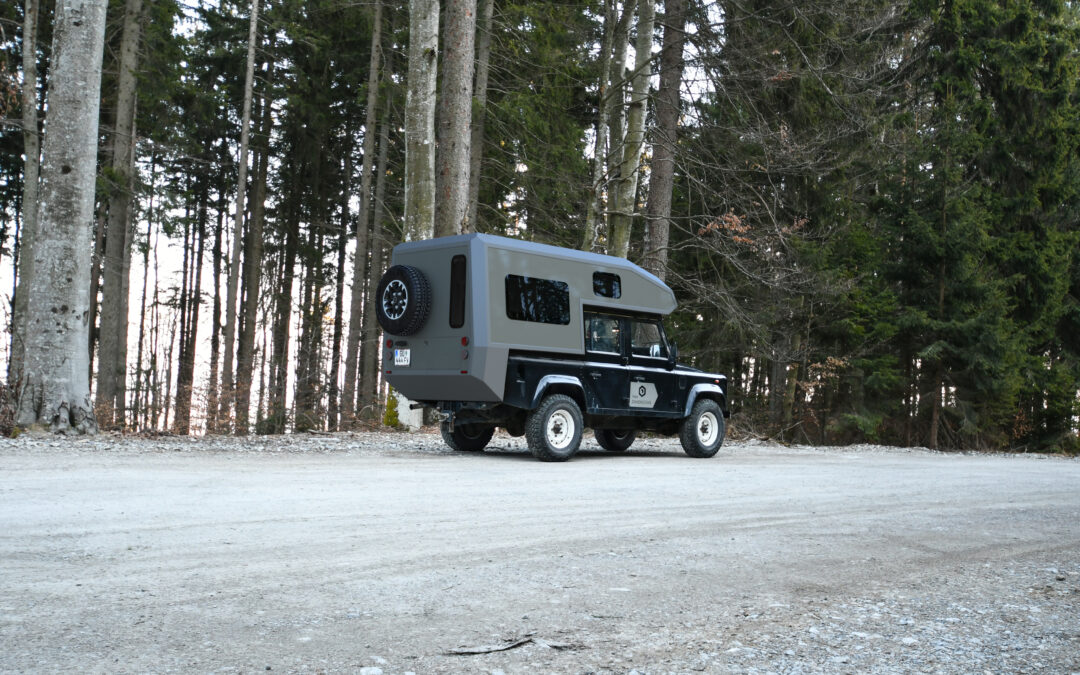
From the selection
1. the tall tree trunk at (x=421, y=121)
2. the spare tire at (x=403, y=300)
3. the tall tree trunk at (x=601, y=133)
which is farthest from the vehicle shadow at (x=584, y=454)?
the tall tree trunk at (x=601, y=133)

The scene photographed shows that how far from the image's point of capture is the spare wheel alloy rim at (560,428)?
463 inches

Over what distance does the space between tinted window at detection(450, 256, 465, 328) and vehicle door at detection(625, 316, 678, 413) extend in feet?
8.98

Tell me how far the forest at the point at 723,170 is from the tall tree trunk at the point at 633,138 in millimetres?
82

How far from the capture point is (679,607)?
4.14m

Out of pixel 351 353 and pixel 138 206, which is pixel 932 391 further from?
pixel 138 206

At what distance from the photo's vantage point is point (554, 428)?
11828 mm

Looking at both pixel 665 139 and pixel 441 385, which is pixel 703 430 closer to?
pixel 441 385

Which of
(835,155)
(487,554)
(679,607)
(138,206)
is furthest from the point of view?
(138,206)

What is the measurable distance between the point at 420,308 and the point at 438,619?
26.3 feet

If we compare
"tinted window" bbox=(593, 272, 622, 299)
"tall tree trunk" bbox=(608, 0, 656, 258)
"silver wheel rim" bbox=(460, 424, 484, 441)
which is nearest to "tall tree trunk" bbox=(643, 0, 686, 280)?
"tall tree trunk" bbox=(608, 0, 656, 258)


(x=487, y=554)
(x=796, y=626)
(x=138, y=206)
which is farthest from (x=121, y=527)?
(x=138, y=206)

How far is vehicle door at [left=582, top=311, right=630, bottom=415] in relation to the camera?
40.4 feet

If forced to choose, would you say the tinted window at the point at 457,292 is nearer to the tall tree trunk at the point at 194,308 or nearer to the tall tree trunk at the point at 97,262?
Result: the tall tree trunk at the point at 97,262

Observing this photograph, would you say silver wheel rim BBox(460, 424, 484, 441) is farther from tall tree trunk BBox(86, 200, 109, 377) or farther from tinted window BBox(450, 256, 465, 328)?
tall tree trunk BBox(86, 200, 109, 377)
